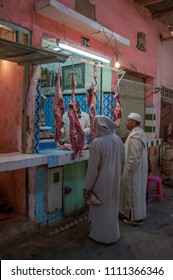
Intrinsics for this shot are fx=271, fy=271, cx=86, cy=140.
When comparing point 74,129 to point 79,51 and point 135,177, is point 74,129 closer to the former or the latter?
point 79,51

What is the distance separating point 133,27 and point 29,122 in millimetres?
4263

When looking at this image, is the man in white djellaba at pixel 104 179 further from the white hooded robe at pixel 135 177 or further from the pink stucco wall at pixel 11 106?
the pink stucco wall at pixel 11 106

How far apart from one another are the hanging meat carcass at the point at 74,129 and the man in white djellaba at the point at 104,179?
16.2 inches

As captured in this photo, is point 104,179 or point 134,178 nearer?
point 104,179

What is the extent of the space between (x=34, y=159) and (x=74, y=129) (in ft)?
3.16

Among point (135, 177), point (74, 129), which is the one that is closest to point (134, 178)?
point (135, 177)

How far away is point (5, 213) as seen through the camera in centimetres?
451

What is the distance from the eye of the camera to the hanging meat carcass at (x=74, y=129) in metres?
4.55

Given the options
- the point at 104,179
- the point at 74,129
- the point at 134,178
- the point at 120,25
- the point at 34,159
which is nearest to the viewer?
the point at 34,159

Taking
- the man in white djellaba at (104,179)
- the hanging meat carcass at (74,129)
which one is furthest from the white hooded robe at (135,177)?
the hanging meat carcass at (74,129)

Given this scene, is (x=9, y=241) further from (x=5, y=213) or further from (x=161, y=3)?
(x=161, y=3)

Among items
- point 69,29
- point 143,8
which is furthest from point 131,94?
point 69,29

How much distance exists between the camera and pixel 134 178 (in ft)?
17.4

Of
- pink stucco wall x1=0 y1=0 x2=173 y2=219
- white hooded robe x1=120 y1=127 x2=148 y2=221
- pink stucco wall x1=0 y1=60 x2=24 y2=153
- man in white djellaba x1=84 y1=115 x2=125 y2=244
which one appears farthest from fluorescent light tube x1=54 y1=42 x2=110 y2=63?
white hooded robe x1=120 y1=127 x2=148 y2=221
